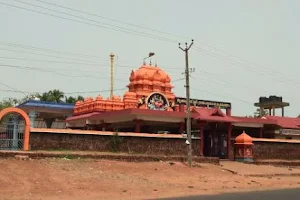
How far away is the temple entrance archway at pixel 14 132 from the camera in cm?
2595

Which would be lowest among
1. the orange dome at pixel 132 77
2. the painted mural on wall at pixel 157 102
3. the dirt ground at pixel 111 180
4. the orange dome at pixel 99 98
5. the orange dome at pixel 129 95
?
the dirt ground at pixel 111 180

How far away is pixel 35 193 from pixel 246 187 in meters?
11.0

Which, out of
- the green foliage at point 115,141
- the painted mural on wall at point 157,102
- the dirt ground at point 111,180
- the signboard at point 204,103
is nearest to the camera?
the dirt ground at point 111,180

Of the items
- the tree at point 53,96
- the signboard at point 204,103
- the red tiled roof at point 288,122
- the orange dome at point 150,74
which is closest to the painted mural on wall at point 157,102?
the signboard at point 204,103

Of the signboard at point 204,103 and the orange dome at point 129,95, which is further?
the signboard at point 204,103

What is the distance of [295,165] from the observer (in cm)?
3897

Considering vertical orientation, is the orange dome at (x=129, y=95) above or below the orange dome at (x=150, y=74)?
below

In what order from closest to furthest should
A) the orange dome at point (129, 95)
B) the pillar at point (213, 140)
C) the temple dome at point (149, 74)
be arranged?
the pillar at point (213, 140) < the orange dome at point (129, 95) < the temple dome at point (149, 74)

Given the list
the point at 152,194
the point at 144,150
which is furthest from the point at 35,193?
the point at 144,150

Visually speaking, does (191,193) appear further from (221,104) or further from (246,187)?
(221,104)

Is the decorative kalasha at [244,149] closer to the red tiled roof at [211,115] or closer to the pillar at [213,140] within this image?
the red tiled roof at [211,115]

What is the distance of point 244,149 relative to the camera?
3650 cm

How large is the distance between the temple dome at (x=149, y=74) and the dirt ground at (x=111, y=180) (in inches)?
612

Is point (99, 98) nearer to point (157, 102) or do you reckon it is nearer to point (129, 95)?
point (129, 95)
